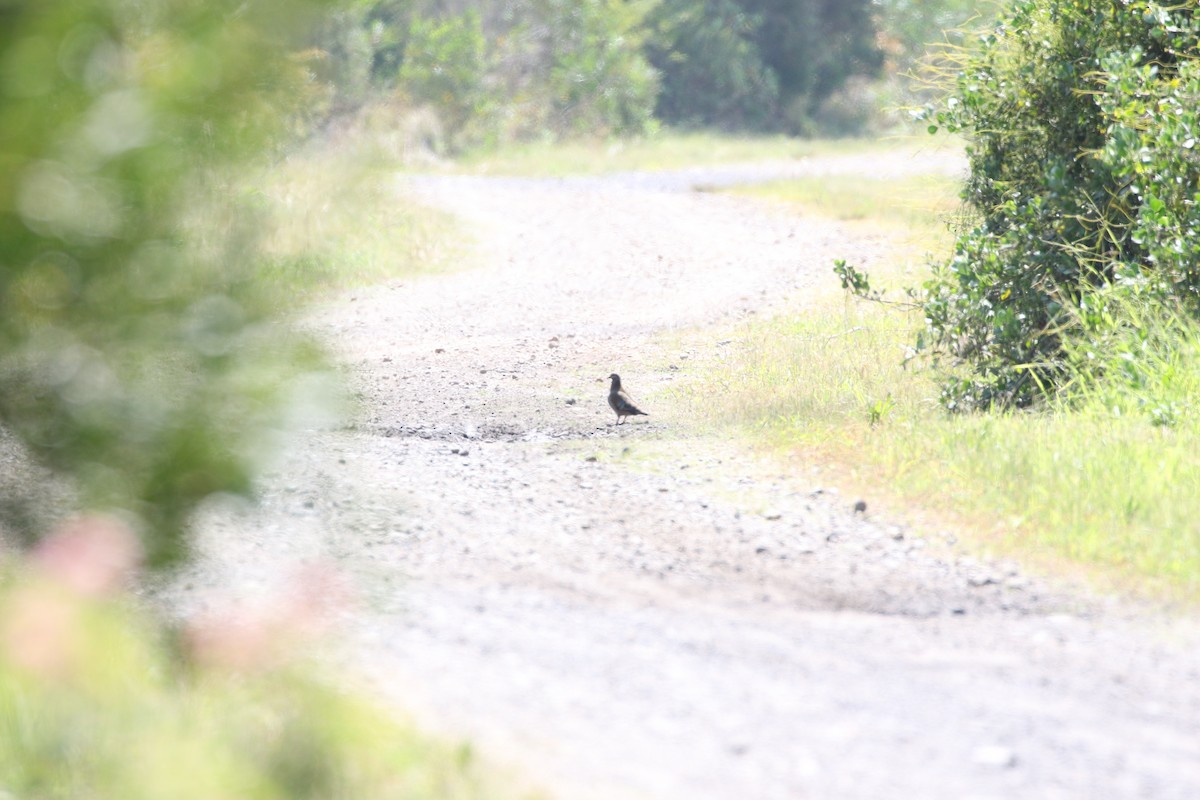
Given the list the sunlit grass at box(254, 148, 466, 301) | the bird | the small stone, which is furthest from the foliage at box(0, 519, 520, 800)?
the bird

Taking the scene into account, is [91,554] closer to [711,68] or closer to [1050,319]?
[1050,319]

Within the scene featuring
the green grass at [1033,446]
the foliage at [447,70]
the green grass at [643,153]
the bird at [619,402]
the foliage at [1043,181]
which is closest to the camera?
the green grass at [1033,446]

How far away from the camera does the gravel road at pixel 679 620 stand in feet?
13.6

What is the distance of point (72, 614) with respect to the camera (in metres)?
4.64

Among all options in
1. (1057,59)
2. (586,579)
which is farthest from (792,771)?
(1057,59)

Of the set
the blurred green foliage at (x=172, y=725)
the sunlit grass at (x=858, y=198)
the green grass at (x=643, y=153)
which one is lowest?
the green grass at (x=643, y=153)

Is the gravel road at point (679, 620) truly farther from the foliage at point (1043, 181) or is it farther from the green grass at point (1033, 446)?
the foliage at point (1043, 181)

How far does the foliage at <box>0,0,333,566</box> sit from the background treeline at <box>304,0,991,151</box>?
21.4 meters

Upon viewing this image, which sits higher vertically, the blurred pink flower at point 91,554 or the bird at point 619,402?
the blurred pink flower at point 91,554

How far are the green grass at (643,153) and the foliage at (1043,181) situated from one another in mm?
17642

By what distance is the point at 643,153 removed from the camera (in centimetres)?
3042

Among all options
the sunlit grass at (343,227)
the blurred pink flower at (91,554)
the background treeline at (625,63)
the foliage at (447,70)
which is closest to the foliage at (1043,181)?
the sunlit grass at (343,227)

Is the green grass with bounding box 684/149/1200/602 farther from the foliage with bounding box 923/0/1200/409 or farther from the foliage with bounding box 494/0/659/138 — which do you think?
the foliage with bounding box 494/0/659/138

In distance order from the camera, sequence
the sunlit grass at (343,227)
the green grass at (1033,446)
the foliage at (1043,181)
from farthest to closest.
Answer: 1. the foliage at (1043,181)
2. the green grass at (1033,446)
3. the sunlit grass at (343,227)
